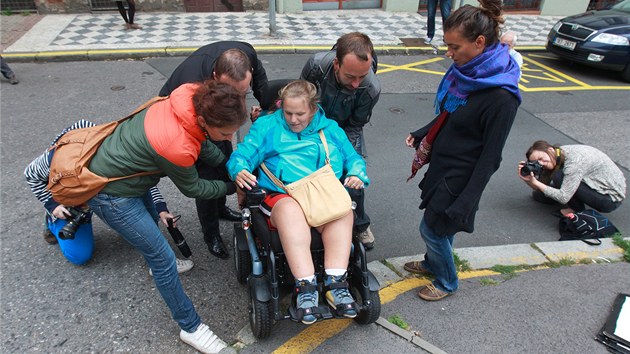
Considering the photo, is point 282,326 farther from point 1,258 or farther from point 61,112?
point 61,112

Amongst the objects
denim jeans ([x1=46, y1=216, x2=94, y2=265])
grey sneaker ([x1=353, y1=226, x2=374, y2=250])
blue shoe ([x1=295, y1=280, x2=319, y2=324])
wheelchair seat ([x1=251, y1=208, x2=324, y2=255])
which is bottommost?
grey sneaker ([x1=353, y1=226, x2=374, y2=250])

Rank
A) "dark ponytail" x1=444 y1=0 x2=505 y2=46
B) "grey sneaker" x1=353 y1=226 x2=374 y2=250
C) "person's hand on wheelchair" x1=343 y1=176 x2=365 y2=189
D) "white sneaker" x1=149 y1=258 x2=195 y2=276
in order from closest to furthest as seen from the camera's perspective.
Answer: "dark ponytail" x1=444 y1=0 x2=505 y2=46 < "person's hand on wheelchair" x1=343 y1=176 x2=365 y2=189 < "white sneaker" x1=149 y1=258 x2=195 y2=276 < "grey sneaker" x1=353 y1=226 x2=374 y2=250

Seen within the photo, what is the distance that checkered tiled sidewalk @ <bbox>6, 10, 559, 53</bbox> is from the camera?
26.9ft

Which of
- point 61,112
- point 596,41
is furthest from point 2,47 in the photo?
point 596,41

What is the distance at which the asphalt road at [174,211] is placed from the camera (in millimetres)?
2678

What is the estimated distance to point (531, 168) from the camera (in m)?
3.87

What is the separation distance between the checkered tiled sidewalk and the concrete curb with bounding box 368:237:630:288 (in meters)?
6.45

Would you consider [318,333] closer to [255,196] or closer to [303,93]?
[255,196]

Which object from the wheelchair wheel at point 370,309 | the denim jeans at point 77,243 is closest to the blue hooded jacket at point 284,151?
the wheelchair wheel at point 370,309

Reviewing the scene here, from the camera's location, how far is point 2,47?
7656 millimetres

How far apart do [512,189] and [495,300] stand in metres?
2.01

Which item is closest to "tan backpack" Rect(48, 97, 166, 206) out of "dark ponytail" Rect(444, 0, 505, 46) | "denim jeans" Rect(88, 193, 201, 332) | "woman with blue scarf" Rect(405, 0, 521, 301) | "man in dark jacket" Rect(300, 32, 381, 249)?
"denim jeans" Rect(88, 193, 201, 332)

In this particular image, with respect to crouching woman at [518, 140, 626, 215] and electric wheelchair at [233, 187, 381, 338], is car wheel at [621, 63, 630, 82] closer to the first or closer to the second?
crouching woman at [518, 140, 626, 215]

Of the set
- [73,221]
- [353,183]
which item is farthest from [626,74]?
[73,221]
